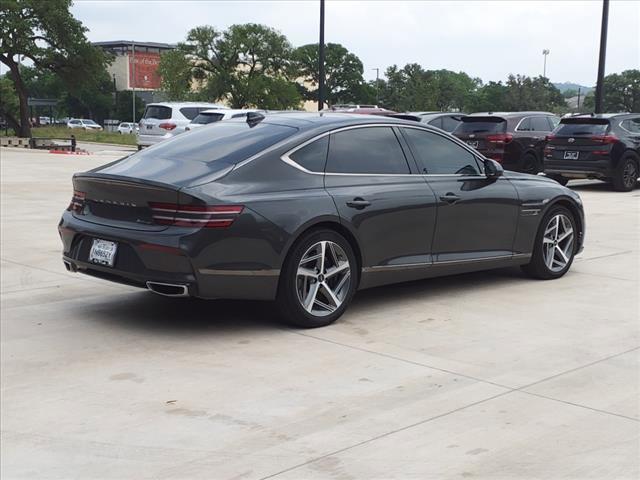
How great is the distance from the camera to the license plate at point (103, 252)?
5.91 m

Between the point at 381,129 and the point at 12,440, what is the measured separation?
3797mm

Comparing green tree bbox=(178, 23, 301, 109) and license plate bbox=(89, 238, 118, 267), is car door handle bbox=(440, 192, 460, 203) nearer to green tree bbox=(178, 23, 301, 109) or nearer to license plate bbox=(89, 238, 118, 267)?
license plate bbox=(89, 238, 118, 267)

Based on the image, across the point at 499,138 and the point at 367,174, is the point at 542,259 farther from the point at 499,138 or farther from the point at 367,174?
A: the point at 499,138

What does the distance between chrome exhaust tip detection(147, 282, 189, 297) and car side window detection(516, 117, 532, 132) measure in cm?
1509

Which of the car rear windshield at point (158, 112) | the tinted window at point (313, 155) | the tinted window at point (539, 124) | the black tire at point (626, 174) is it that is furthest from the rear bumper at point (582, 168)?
the car rear windshield at point (158, 112)

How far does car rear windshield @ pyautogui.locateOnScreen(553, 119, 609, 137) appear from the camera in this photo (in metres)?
17.9

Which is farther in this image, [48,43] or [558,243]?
[48,43]

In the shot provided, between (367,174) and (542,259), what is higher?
(367,174)

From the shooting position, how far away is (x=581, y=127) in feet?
59.2

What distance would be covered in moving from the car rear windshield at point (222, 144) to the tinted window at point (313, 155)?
0.17 m

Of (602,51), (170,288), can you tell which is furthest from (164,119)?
(170,288)

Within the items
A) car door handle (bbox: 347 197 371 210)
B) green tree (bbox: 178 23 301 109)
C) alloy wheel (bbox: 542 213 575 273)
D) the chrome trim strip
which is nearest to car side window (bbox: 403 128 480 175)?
car door handle (bbox: 347 197 371 210)

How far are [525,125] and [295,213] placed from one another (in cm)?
1488

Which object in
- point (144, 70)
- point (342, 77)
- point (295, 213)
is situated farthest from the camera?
point (144, 70)
